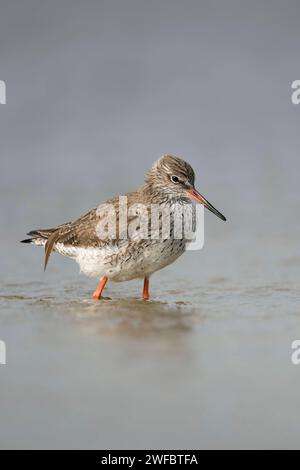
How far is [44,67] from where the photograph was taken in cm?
1822

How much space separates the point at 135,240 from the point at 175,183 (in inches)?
40.4

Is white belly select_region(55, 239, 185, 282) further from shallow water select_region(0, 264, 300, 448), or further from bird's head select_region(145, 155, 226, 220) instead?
bird's head select_region(145, 155, 226, 220)

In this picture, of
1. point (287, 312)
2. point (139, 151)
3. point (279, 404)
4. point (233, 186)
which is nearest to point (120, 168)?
point (139, 151)

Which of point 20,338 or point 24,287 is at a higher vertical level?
point 24,287

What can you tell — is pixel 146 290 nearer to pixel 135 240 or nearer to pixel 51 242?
pixel 135 240

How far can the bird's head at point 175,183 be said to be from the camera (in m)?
9.23

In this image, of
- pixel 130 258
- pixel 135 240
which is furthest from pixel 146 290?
pixel 135 240

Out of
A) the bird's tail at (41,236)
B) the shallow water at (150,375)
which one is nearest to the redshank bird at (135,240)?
the bird's tail at (41,236)

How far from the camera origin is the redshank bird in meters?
8.69

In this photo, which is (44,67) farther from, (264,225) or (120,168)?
(264,225)

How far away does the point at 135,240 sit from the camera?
8.63 m

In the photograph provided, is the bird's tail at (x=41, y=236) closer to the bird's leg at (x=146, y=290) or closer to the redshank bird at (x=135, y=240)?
the redshank bird at (x=135, y=240)

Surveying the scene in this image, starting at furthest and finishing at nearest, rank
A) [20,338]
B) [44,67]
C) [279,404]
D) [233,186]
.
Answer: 1. [44,67]
2. [233,186]
3. [20,338]
4. [279,404]

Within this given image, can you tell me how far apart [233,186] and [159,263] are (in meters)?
6.45
